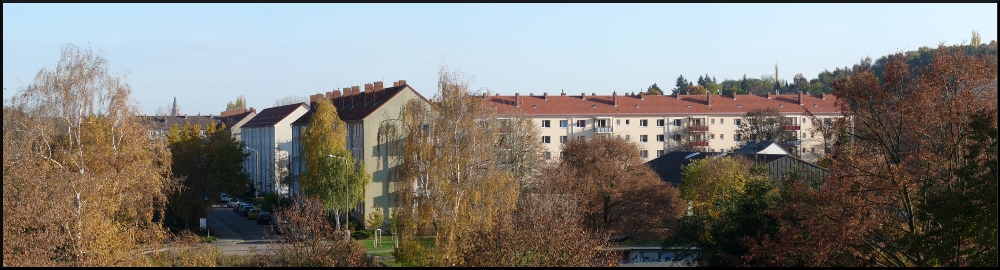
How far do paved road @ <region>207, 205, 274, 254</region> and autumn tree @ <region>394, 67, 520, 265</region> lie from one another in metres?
10.1

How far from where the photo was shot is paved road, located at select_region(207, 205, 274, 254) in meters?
43.7

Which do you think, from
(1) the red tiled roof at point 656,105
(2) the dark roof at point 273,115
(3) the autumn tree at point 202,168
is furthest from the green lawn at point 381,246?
(1) the red tiled roof at point 656,105

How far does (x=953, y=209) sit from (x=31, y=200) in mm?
25224

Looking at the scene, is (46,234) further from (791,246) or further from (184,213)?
(184,213)

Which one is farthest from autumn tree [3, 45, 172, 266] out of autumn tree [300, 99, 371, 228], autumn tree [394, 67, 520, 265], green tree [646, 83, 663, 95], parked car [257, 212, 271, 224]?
green tree [646, 83, 663, 95]

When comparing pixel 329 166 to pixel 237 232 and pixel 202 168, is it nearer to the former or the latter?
pixel 237 232

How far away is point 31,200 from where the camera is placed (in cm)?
2559

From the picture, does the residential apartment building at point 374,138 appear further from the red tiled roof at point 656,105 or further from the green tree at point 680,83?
the green tree at point 680,83

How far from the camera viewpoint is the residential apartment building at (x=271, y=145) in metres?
69.2

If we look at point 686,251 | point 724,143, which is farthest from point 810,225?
point 724,143

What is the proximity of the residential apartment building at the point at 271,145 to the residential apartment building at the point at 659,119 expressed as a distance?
18.8m

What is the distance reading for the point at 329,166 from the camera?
45812mm

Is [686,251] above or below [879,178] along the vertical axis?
below

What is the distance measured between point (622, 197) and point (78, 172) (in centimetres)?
2543
